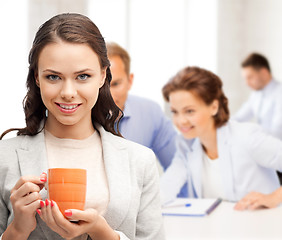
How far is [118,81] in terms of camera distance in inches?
90.1

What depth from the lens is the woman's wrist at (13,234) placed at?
1048mm

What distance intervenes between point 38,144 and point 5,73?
4.86 ft

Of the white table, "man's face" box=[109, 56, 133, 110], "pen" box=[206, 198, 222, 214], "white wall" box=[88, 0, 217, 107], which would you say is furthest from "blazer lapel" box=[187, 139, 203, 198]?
"white wall" box=[88, 0, 217, 107]

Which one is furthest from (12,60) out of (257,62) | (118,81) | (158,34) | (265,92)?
(265,92)

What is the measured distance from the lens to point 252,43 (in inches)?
213

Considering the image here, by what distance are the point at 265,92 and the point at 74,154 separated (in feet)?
12.6

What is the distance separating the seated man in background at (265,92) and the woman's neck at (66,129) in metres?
3.63

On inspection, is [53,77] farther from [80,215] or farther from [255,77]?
[255,77]

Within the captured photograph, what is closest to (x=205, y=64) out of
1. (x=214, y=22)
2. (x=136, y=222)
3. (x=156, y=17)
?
(x=214, y=22)

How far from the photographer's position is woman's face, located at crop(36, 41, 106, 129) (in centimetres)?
107

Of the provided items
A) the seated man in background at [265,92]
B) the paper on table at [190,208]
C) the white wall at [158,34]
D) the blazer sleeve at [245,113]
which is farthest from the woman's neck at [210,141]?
the blazer sleeve at [245,113]

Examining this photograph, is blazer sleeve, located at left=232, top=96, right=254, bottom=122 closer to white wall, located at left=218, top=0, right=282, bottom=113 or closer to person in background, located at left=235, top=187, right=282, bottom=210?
white wall, located at left=218, top=0, right=282, bottom=113

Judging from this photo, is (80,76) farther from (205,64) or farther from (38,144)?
(205,64)

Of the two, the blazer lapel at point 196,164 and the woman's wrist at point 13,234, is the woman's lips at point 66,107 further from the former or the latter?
the blazer lapel at point 196,164
